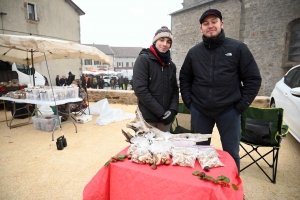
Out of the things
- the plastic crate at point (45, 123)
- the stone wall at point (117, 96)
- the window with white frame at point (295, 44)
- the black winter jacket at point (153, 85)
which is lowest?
the plastic crate at point (45, 123)

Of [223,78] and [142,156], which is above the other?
[223,78]

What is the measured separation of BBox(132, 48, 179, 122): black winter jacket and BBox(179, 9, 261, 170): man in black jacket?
1.14 feet

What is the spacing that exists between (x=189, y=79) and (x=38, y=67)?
13536mm

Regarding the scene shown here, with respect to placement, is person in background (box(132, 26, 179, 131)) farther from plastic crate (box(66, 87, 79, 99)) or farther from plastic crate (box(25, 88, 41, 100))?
plastic crate (box(25, 88, 41, 100))

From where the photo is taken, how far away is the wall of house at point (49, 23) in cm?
1118

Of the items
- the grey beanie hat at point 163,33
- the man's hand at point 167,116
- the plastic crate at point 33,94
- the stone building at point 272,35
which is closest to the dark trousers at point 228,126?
the man's hand at point 167,116

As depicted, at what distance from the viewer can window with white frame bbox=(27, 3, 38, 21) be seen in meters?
12.3

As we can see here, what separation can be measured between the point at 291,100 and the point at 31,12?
1541 cm

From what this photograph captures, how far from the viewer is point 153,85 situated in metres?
2.03

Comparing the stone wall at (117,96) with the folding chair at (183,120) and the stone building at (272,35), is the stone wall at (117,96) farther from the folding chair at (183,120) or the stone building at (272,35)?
the stone building at (272,35)

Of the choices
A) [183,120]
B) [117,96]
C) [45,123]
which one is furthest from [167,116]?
[117,96]

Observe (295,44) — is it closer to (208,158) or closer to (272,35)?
(272,35)

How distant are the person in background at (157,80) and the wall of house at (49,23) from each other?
502 inches

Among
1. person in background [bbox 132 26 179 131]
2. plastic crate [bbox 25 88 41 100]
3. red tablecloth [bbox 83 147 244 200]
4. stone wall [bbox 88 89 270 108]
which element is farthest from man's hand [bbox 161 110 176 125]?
stone wall [bbox 88 89 270 108]
